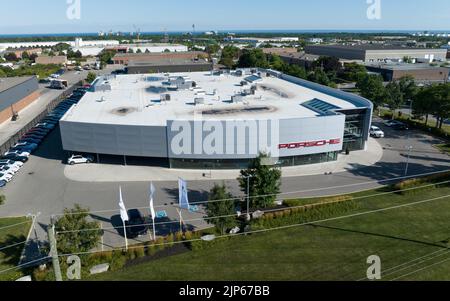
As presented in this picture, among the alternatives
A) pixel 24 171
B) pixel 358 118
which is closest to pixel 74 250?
pixel 24 171

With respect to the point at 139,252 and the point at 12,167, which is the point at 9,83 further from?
the point at 139,252

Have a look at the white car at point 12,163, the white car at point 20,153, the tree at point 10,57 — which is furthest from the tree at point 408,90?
the tree at point 10,57

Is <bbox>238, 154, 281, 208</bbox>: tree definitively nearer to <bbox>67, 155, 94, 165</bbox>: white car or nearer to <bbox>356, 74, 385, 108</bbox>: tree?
<bbox>67, 155, 94, 165</bbox>: white car

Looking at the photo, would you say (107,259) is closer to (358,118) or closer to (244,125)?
(244,125)

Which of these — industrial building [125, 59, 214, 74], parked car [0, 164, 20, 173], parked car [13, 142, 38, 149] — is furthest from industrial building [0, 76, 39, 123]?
industrial building [125, 59, 214, 74]

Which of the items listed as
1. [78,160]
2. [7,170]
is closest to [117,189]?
[78,160]

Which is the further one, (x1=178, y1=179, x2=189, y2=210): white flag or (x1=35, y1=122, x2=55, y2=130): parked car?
(x1=35, y1=122, x2=55, y2=130): parked car

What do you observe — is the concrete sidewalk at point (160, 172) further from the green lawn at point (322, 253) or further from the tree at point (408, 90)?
the tree at point (408, 90)
